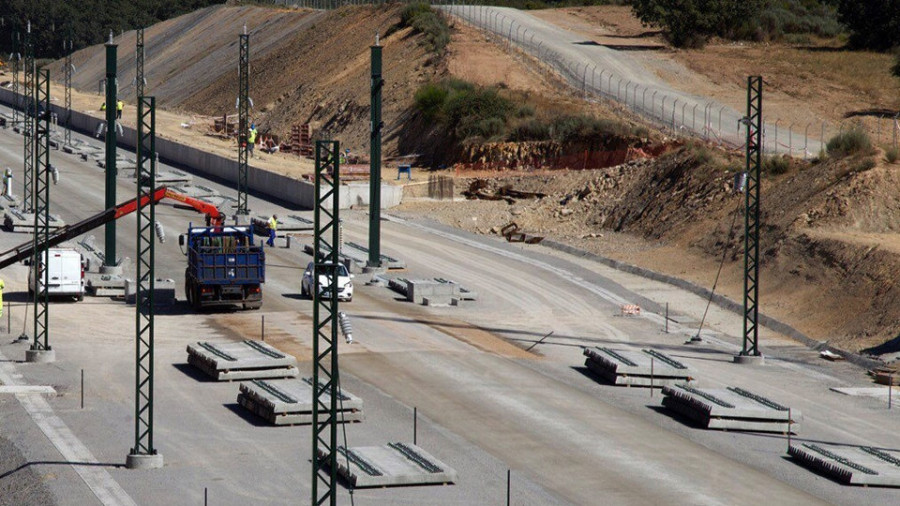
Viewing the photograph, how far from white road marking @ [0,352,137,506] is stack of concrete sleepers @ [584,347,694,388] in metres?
15.8

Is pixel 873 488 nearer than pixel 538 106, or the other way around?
pixel 873 488

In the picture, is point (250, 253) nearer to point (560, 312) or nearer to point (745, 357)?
point (560, 312)

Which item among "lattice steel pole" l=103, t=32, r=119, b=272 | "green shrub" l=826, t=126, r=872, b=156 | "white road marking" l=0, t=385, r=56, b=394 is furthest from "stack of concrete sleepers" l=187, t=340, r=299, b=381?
"green shrub" l=826, t=126, r=872, b=156

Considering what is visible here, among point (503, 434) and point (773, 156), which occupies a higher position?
point (773, 156)

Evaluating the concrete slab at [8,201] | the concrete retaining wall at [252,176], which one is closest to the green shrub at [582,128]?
the concrete retaining wall at [252,176]

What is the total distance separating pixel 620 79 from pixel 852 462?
6868cm

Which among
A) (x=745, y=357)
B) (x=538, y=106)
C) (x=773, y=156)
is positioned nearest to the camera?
(x=745, y=357)

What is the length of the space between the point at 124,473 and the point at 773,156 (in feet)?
151

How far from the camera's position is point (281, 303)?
173ft

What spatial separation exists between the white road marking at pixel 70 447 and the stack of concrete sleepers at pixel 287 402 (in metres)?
4.69

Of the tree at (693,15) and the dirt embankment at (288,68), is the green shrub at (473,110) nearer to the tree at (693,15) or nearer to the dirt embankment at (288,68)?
the dirt embankment at (288,68)

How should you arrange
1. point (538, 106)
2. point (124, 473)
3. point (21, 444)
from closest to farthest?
point (124, 473) → point (21, 444) → point (538, 106)

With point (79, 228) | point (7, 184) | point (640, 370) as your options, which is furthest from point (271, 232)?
point (640, 370)

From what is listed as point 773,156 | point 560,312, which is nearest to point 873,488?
point 560,312
